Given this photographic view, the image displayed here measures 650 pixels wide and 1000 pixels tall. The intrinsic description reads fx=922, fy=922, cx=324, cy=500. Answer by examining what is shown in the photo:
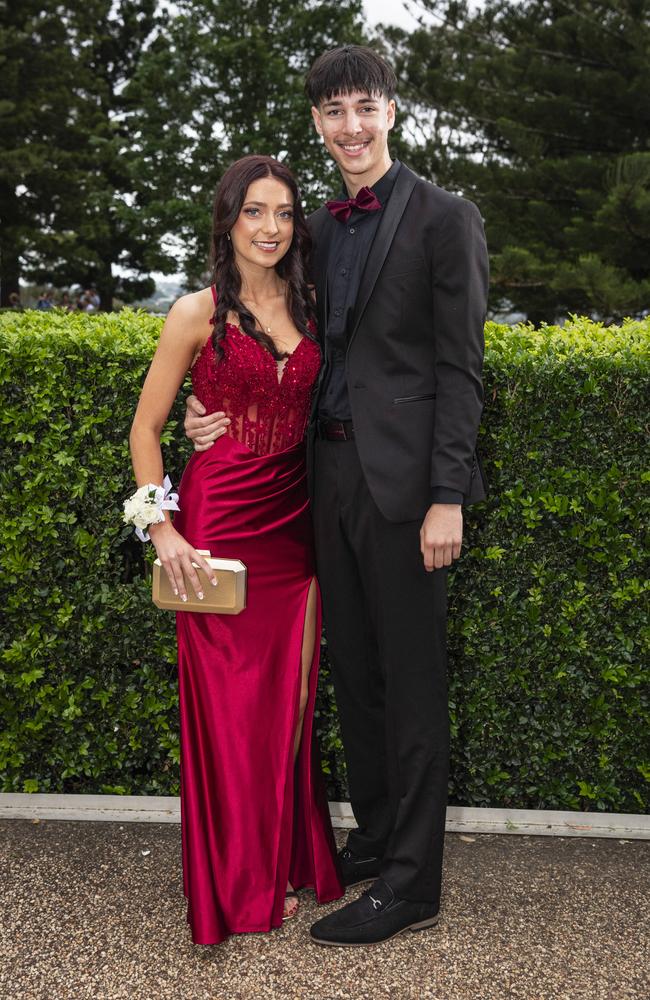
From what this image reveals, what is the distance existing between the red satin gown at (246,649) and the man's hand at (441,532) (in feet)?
1.65

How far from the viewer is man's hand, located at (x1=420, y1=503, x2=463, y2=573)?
275 cm

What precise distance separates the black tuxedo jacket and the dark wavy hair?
31cm

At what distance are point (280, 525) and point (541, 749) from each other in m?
1.55

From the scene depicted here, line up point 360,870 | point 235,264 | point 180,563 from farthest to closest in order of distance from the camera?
1. point 360,870
2. point 235,264
3. point 180,563

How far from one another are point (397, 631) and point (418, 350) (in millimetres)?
882

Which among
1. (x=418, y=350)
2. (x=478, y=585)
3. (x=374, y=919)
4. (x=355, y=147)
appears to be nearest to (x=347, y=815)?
(x=374, y=919)

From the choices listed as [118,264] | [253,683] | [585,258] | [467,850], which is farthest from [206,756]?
[118,264]

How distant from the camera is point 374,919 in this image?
293 cm

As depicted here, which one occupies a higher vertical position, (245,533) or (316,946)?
(245,533)

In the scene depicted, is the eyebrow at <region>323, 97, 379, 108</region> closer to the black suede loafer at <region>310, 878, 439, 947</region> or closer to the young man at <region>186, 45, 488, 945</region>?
the young man at <region>186, 45, 488, 945</region>

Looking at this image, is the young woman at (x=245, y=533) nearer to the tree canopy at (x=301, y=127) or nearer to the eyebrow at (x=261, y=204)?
the eyebrow at (x=261, y=204)

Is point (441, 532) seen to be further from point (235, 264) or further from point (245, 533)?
point (235, 264)

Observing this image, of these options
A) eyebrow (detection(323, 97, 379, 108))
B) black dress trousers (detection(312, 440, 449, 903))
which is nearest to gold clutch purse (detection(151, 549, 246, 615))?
black dress trousers (detection(312, 440, 449, 903))

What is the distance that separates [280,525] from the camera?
3.03 m
